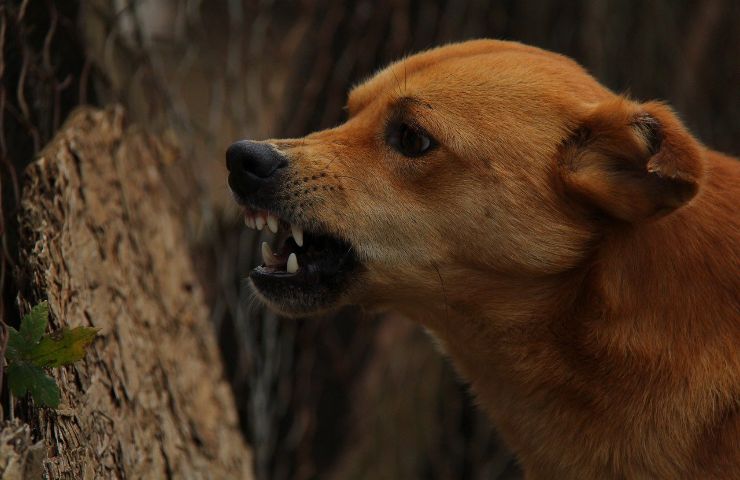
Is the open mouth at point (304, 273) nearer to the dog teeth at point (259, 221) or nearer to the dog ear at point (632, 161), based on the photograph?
the dog teeth at point (259, 221)

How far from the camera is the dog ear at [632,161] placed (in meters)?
2.77

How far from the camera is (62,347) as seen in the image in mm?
2738

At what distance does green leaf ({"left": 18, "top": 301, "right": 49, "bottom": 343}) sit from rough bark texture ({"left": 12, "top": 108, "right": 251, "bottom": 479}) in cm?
22

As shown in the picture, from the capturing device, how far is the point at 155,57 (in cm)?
475

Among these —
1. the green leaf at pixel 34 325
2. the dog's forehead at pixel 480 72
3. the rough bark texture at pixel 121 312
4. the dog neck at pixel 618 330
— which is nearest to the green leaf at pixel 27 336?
the green leaf at pixel 34 325

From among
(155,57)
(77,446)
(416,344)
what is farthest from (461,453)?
(77,446)

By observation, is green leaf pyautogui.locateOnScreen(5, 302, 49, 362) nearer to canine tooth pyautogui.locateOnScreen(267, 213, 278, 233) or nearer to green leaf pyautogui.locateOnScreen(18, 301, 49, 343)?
green leaf pyautogui.locateOnScreen(18, 301, 49, 343)

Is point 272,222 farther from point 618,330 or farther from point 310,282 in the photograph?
point 618,330

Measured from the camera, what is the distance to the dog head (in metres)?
3.03

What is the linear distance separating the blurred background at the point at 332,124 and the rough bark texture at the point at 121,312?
0.55m

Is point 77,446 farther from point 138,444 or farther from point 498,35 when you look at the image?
point 498,35

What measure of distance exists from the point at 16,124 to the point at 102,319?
2.53 ft

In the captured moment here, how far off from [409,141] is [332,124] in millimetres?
2402

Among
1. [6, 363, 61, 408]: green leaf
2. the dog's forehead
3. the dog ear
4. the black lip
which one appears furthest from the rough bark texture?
the dog ear
